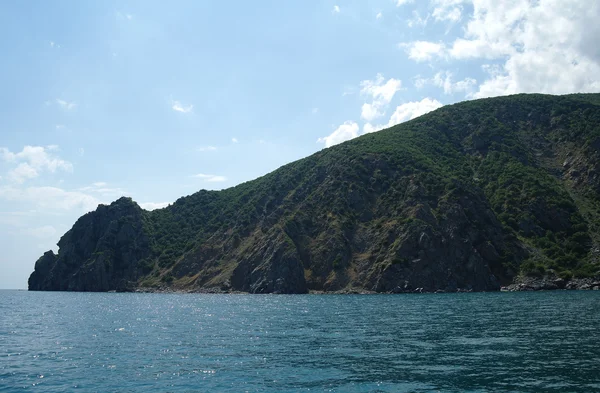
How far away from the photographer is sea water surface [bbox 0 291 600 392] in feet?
81.5

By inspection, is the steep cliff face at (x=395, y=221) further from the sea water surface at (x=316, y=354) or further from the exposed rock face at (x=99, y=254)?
the sea water surface at (x=316, y=354)

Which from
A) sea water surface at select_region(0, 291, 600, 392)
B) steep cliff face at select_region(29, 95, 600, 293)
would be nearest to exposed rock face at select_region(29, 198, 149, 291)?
steep cliff face at select_region(29, 95, 600, 293)

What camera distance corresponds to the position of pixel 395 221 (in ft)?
426

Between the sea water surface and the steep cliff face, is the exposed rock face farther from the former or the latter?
the sea water surface

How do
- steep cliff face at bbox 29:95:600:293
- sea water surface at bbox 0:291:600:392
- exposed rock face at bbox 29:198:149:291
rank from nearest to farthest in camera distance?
sea water surface at bbox 0:291:600:392 < steep cliff face at bbox 29:95:600:293 < exposed rock face at bbox 29:198:149:291

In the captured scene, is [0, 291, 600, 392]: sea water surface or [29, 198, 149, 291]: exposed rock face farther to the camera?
[29, 198, 149, 291]: exposed rock face

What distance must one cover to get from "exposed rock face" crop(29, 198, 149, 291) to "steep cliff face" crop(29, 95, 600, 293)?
501 mm

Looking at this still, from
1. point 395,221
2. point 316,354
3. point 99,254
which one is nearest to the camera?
point 316,354

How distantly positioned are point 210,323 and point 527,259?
93354mm

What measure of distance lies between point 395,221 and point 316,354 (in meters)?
100

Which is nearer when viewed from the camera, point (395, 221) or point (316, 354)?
point (316, 354)

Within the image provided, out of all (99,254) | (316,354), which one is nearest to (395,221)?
(316,354)

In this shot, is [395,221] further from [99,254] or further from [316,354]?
[99,254]

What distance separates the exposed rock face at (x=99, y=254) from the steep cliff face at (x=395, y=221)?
0.50m
